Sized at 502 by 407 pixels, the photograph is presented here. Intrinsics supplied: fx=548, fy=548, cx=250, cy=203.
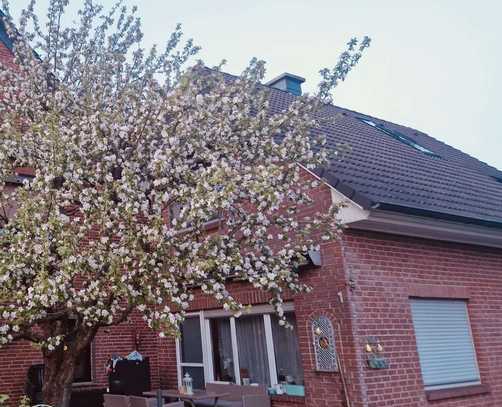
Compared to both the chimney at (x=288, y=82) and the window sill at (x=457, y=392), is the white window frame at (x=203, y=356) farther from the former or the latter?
the chimney at (x=288, y=82)

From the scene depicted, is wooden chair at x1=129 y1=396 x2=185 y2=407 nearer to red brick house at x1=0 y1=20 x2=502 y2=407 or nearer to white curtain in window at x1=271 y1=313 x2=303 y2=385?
red brick house at x1=0 y1=20 x2=502 y2=407

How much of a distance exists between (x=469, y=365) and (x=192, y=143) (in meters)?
5.63

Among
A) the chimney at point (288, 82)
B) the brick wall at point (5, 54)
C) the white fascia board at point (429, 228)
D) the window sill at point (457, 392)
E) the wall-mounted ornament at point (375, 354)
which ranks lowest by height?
the window sill at point (457, 392)

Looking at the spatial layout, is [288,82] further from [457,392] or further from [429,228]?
[457,392]

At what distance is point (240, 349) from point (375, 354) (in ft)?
8.78

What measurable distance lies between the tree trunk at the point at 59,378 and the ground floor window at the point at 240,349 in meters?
3.31

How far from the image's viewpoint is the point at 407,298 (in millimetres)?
8016

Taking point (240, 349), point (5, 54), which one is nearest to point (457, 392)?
point (240, 349)

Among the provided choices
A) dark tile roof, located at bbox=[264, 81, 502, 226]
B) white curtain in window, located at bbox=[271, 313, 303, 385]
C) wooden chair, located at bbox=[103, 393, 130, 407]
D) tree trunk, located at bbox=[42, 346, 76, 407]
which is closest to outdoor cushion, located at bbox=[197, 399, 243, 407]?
white curtain in window, located at bbox=[271, 313, 303, 385]

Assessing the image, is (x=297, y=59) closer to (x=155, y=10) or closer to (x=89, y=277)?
(x=155, y=10)

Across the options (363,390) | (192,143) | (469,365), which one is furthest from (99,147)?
(469,365)

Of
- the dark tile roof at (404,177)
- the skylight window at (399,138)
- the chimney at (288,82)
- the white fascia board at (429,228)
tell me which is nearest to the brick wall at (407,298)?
the white fascia board at (429,228)

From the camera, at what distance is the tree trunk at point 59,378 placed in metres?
6.23

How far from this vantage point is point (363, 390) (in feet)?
23.1
